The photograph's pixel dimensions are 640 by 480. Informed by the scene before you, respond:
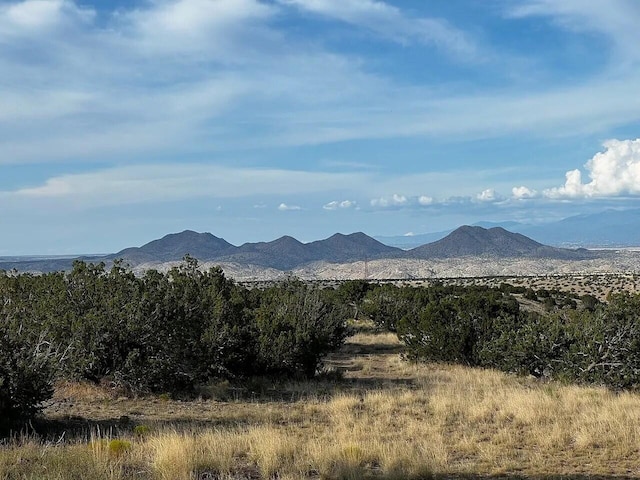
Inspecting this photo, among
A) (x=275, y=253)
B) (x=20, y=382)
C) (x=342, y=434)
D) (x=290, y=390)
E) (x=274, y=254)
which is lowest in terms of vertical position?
(x=290, y=390)

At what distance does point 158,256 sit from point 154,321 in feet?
515

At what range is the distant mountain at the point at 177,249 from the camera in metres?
164

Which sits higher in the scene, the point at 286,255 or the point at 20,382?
the point at 286,255

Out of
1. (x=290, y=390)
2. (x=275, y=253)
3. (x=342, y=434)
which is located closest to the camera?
(x=342, y=434)

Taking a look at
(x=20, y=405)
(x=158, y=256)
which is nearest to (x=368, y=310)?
(x=20, y=405)

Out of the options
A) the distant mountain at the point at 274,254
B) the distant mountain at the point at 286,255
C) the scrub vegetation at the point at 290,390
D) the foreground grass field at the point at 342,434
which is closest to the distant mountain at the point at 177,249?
the distant mountain at the point at 274,254

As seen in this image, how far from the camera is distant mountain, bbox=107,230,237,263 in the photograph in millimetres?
164000

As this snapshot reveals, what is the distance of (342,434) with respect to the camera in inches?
398

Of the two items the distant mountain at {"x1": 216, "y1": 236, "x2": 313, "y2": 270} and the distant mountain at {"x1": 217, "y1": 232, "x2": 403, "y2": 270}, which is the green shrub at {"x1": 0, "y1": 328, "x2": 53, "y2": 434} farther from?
the distant mountain at {"x1": 217, "y1": 232, "x2": 403, "y2": 270}

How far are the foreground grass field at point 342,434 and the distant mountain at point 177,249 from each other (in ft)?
477

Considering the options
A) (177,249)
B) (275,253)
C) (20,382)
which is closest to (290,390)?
(20,382)

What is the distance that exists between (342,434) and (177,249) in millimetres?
175398

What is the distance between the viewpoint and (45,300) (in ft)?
49.9

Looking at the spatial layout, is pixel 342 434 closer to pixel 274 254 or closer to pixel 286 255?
pixel 274 254
